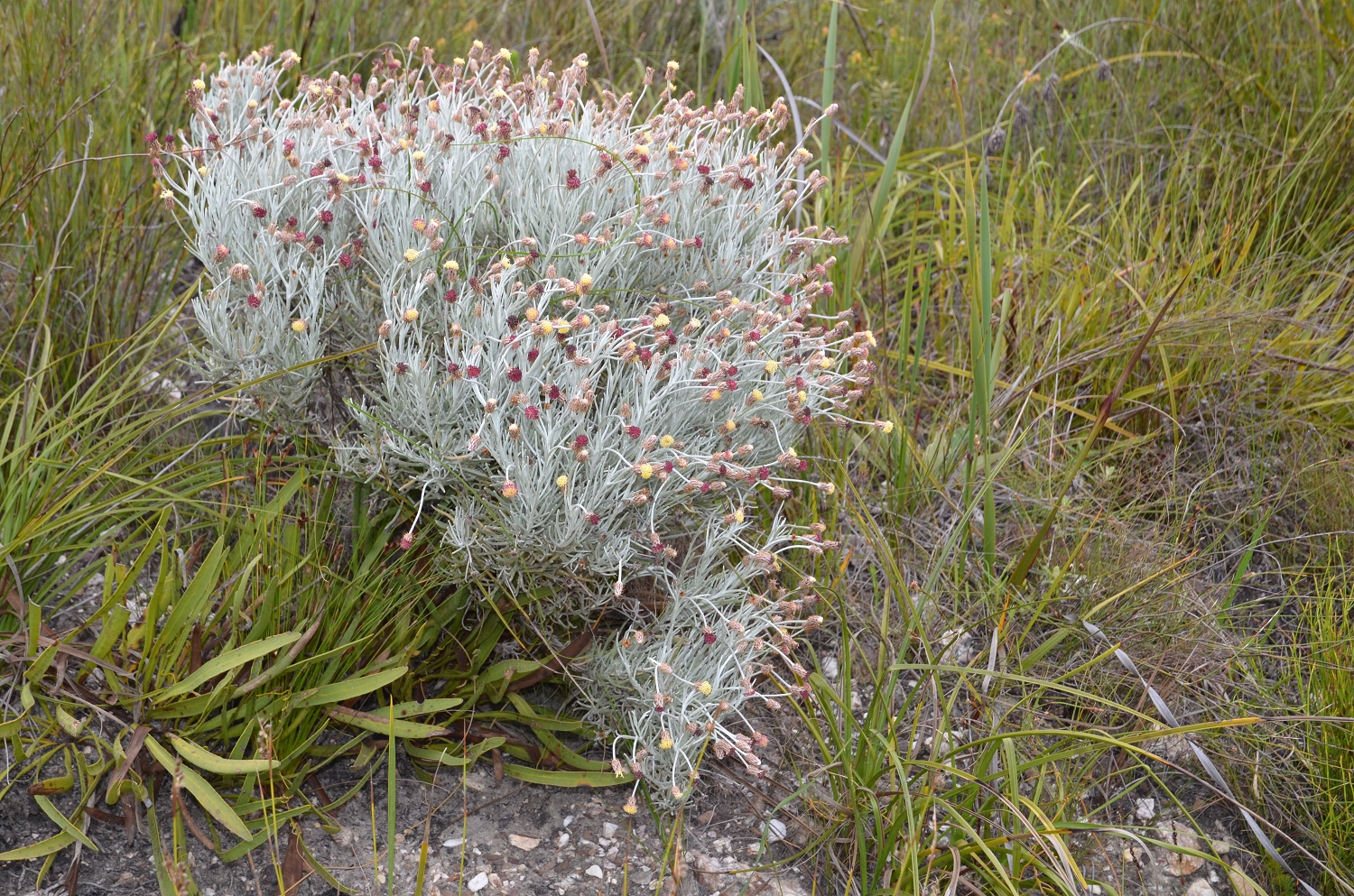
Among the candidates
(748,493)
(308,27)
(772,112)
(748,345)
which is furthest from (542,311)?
(308,27)

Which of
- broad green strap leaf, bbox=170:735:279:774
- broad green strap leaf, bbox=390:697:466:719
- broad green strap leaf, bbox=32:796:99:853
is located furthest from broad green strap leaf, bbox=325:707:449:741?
broad green strap leaf, bbox=32:796:99:853

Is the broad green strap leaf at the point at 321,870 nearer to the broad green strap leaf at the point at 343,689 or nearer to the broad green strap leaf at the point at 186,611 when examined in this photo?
the broad green strap leaf at the point at 343,689

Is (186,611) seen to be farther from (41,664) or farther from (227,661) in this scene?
(41,664)

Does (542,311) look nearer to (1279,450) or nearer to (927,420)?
(927,420)

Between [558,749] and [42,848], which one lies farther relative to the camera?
[558,749]

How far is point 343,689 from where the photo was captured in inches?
84.0

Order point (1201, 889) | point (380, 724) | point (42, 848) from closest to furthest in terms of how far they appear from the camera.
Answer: point (42, 848), point (380, 724), point (1201, 889)

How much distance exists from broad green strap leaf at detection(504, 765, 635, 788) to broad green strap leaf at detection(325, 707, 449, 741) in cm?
20

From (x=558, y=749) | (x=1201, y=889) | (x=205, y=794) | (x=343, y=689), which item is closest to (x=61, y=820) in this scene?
(x=205, y=794)

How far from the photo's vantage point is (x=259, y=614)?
215 centimetres

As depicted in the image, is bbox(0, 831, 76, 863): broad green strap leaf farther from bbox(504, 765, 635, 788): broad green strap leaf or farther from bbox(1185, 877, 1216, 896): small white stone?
bbox(1185, 877, 1216, 896): small white stone

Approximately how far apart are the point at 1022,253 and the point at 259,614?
2345 millimetres

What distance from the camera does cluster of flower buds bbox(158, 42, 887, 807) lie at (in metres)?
2.09

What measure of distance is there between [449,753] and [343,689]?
11.2 inches
